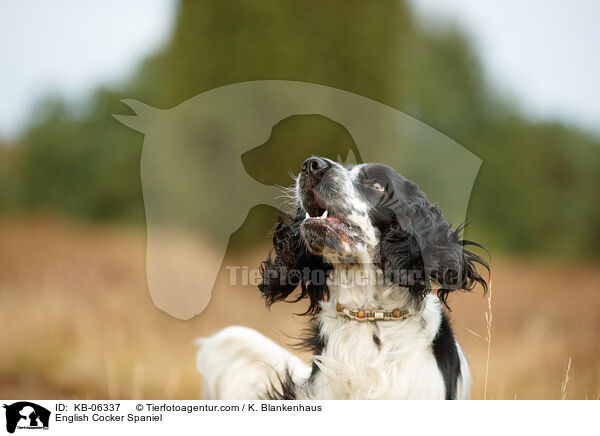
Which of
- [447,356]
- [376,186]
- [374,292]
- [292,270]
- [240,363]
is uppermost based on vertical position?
[376,186]

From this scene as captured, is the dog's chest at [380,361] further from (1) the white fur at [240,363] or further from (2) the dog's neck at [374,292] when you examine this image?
(1) the white fur at [240,363]

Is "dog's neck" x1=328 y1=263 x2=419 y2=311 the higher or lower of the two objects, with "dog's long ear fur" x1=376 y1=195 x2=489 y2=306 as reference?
lower

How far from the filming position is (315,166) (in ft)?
6.82

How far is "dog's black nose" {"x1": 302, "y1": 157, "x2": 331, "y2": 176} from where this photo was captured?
2072 millimetres

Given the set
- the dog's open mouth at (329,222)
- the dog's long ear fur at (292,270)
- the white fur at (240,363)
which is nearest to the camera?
the dog's open mouth at (329,222)

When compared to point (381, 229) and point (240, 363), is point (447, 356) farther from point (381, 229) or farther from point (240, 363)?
point (240, 363)

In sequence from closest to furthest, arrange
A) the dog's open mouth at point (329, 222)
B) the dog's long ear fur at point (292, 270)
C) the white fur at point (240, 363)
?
the dog's open mouth at point (329, 222) < the dog's long ear fur at point (292, 270) < the white fur at point (240, 363)

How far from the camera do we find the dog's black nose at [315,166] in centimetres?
207

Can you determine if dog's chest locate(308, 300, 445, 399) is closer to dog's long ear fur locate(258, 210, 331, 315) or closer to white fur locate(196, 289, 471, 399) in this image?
white fur locate(196, 289, 471, 399)

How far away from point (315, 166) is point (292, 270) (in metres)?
0.59

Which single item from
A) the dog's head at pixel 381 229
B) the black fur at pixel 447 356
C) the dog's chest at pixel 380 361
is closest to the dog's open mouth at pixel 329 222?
the dog's head at pixel 381 229

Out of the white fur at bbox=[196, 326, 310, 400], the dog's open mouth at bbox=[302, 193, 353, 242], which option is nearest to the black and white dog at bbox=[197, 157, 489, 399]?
the dog's open mouth at bbox=[302, 193, 353, 242]

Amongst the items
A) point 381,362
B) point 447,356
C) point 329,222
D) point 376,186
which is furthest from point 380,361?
point 376,186

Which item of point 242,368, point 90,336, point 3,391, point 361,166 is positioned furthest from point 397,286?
point 3,391
